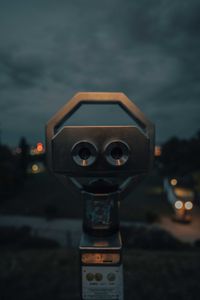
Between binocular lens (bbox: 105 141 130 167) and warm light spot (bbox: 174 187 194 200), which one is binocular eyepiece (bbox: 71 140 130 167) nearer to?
binocular lens (bbox: 105 141 130 167)

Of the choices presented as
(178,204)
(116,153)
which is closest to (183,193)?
(178,204)

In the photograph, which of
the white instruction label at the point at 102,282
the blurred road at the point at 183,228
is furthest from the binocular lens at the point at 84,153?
the blurred road at the point at 183,228

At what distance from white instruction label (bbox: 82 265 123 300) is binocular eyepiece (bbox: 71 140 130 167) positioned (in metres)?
0.55

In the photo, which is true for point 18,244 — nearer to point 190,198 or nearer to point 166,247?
→ point 166,247

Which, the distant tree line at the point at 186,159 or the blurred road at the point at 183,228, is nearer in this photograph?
the blurred road at the point at 183,228

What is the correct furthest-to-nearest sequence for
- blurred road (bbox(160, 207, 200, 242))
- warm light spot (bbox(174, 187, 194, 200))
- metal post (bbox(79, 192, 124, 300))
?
1. warm light spot (bbox(174, 187, 194, 200))
2. blurred road (bbox(160, 207, 200, 242))
3. metal post (bbox(79, 192, 124, 300))

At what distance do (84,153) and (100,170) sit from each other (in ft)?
0.44

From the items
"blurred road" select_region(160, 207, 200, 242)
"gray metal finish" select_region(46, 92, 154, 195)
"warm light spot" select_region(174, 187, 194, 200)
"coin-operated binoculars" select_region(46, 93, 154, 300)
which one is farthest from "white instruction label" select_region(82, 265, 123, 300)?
"warm light spot" select_region(174, 187, 194, 200)

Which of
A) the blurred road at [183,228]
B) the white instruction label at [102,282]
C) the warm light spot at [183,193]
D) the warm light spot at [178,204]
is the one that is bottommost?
the blurred road at [183,228]

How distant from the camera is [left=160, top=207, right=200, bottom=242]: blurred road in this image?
39.3 ft

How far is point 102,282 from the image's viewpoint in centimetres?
135

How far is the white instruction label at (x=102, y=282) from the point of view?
1356 millimetres

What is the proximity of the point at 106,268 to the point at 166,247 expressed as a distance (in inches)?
319

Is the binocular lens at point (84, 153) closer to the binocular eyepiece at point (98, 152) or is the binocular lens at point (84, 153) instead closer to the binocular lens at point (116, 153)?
the binocular eyepiece at point (98, 152)
